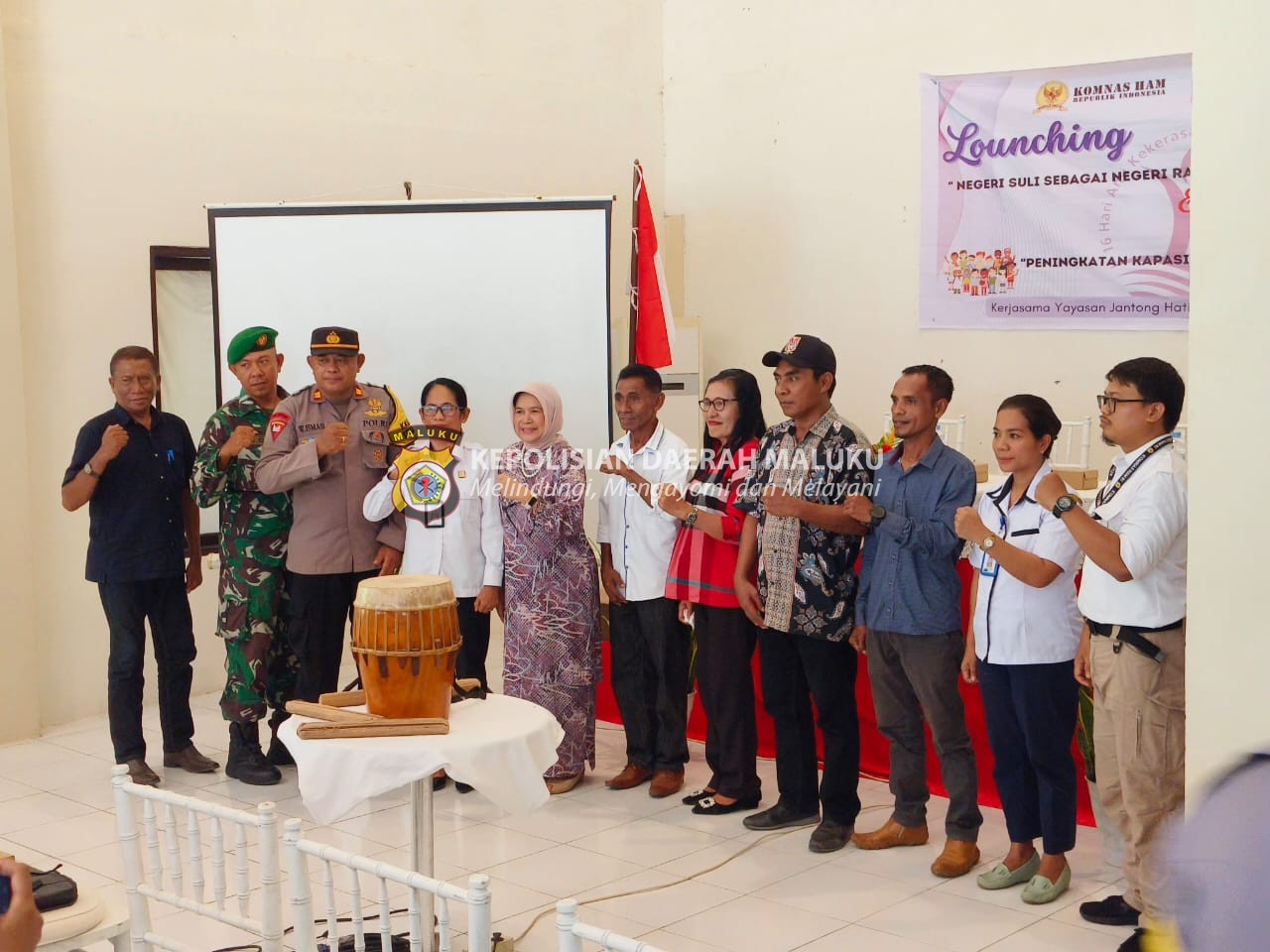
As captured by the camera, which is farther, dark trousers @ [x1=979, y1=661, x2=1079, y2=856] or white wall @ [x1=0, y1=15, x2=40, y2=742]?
white wall @ [x1=0, y1=15, x2=40, y2=742]

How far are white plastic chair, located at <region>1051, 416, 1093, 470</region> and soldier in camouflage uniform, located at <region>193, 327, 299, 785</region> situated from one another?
10.8ft

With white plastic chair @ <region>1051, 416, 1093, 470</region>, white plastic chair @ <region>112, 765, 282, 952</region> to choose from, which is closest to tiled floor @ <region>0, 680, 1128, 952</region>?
white plastic chair @ <region>112, 765, 282, 952</region>

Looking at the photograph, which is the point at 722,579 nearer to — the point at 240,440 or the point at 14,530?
the point at 240,440

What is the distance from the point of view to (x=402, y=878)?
193 cm

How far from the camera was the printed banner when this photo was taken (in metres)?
5.79

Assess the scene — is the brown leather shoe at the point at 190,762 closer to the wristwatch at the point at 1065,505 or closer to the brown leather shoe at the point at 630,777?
the brown leather shoe at the point at 630,777

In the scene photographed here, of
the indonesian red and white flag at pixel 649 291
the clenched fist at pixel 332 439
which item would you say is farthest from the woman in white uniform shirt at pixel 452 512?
the indonesian red and white flag at pixel 649 291

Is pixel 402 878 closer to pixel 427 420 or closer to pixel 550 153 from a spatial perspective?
pixel 427 420

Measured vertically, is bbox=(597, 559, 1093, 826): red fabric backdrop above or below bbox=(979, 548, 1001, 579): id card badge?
below

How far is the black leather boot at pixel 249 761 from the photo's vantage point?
4754 millimetres

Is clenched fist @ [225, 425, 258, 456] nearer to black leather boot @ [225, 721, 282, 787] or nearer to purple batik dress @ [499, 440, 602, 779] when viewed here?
purple batik dress @ [499, 440, 602, 779]

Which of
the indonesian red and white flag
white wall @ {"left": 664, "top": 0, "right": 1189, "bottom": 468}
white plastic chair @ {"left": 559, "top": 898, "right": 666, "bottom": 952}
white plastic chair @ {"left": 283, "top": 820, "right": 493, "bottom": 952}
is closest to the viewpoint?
white plastic chair @ {"left": 559, "top": 898, "right": 666, "bottom": 952}

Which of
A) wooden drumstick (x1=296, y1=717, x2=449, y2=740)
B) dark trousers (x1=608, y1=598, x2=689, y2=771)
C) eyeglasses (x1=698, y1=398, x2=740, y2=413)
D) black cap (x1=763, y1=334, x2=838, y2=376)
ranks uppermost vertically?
black cap (x1=763, y1=334, x2=838, y2=376)

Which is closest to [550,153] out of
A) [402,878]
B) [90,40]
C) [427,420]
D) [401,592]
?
[90,40]
